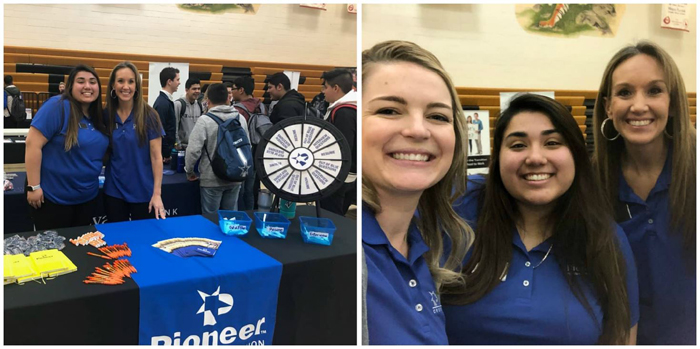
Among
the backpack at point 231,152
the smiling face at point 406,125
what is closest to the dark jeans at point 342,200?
the smiling face at point 406,125

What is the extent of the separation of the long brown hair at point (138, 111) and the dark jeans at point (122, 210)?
0.31 meters

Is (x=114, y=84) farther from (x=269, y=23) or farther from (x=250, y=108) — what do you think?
(x=269, y=23)

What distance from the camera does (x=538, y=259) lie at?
1.13 m

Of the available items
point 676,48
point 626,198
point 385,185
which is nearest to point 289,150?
point 385,185

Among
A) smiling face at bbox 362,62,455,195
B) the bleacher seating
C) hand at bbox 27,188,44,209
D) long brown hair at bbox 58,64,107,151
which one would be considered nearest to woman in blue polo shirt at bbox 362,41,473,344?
smiling face at bbox 362,62,455,195

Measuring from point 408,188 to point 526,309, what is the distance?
0.44 meters

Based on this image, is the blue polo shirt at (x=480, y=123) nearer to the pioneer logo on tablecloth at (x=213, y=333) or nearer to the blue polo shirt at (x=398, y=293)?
the blue polo shirt at (x=398, y=293)

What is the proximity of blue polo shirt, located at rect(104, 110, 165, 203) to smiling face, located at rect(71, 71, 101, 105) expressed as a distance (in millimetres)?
143

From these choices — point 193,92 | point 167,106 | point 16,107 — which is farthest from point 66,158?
point 193,92

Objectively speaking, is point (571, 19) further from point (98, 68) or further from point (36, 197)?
point (98, 68)

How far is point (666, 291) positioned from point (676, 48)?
2.18 ft

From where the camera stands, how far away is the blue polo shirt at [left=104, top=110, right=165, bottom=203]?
2.06 m

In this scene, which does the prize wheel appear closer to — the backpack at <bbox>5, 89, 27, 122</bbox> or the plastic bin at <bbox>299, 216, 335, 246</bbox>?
the plastic bin at <bbox>299, 216, 335, 246</bbox>

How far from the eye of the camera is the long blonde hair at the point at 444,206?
101 centimetres
